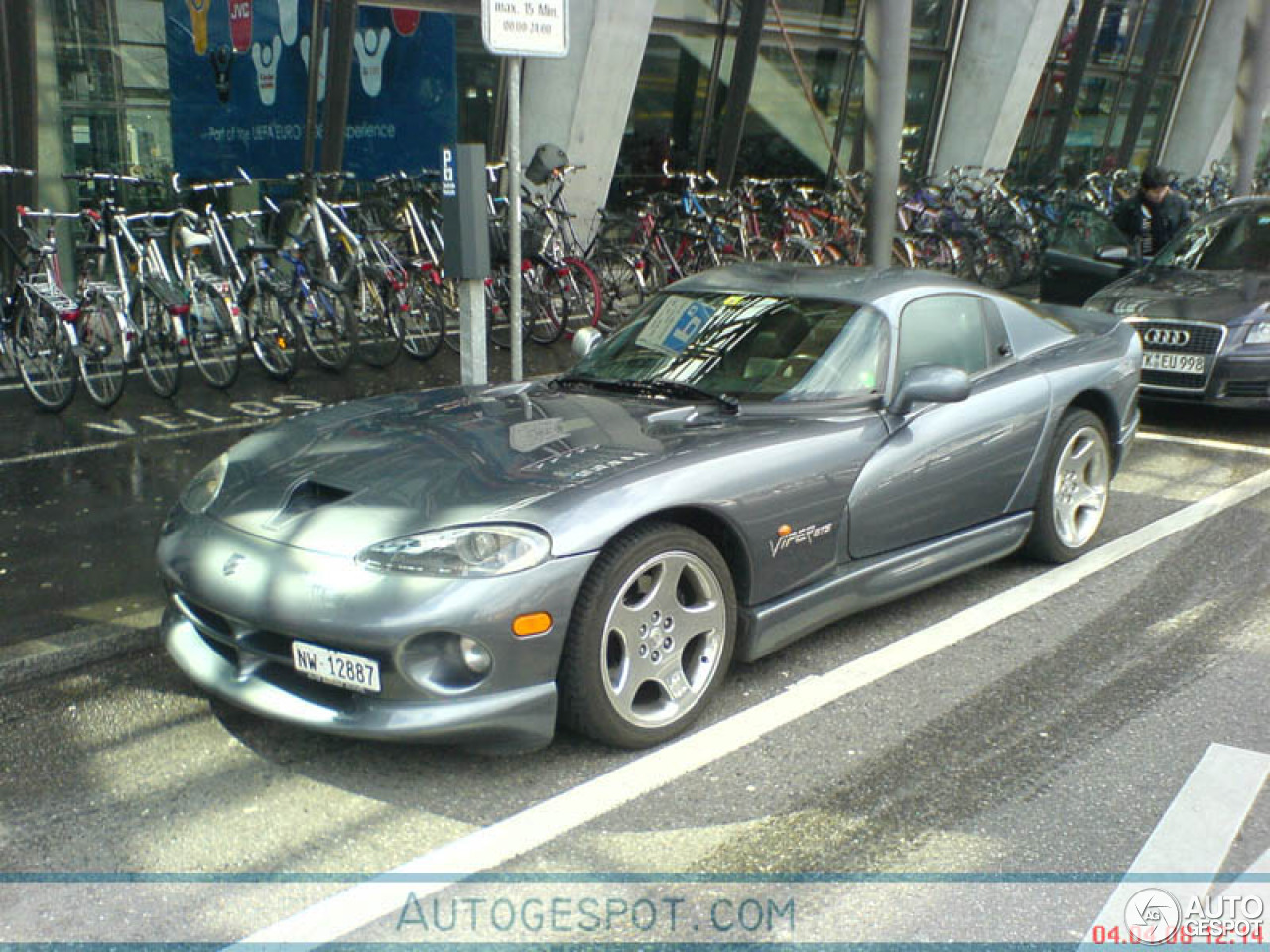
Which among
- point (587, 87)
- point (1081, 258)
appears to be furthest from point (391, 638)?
point (587, 87)

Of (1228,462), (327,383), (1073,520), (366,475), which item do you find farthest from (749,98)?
(366,475)

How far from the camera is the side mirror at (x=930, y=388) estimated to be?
15.1 ft

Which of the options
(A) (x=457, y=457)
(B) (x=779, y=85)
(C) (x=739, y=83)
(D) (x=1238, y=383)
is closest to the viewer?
(A) (x=457, y=457)

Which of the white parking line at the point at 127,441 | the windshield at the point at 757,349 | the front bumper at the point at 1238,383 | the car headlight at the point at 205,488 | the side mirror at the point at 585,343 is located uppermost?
the windshield at the point at 757,349

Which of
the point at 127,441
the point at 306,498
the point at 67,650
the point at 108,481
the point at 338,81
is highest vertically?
the point at 338,81

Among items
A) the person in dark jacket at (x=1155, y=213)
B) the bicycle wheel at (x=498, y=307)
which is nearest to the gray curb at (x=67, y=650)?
the bicycle wheel at (x=498, y=307)

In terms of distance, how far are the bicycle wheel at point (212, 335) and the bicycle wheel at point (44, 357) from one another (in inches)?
33.3

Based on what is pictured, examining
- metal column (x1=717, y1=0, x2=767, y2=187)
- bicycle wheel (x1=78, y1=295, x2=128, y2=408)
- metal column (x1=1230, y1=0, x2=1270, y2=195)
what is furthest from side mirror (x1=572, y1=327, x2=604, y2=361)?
metal column (x1=1230, y1=0, x2=1270, y2=195)

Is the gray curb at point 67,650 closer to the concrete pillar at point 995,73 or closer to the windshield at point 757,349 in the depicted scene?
the windshield at point 757,349

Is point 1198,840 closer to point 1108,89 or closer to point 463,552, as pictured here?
point 463,552

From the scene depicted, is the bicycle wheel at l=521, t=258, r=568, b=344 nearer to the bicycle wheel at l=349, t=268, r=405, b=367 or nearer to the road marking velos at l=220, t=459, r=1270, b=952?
the bicycle wheel at l=349, t=268, r=405, b=367

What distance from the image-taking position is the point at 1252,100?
1925 centimetres

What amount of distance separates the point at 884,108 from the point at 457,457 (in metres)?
7.22

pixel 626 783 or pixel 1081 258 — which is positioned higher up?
pixel 1081 258
